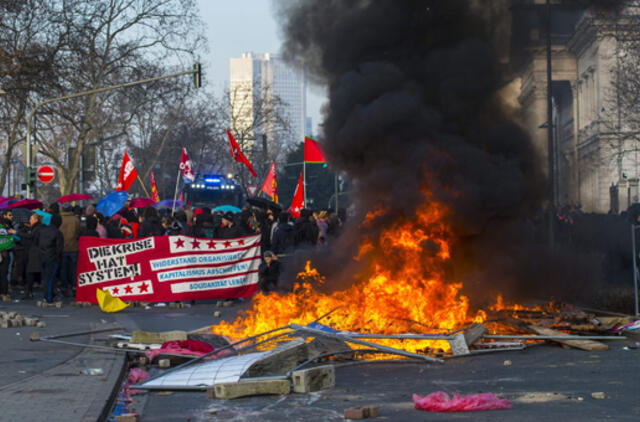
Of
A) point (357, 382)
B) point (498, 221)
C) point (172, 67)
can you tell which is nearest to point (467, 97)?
point (498, 221)

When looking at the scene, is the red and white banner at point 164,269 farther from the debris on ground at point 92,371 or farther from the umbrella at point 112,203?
the debris on ground at point 92,371

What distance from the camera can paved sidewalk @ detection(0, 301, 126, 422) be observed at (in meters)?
6.64

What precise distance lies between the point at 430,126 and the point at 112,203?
9859 mm

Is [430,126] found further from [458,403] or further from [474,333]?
[458,403]

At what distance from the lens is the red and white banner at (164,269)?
15883 mm

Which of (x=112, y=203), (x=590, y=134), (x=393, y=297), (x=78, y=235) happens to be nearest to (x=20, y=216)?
(x=112, y=203)

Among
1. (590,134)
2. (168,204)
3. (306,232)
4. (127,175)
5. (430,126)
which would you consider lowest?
(306,232)

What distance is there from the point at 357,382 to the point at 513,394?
4.81 ft

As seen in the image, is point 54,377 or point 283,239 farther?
point 283,239

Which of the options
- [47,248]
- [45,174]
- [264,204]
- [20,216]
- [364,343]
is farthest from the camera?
[45,174]

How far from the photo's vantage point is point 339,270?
40.6ft

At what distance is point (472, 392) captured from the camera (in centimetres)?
740

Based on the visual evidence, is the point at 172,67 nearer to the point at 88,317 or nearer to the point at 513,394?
the point at 88,317

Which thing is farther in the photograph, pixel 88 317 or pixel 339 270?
pixel 88 317
